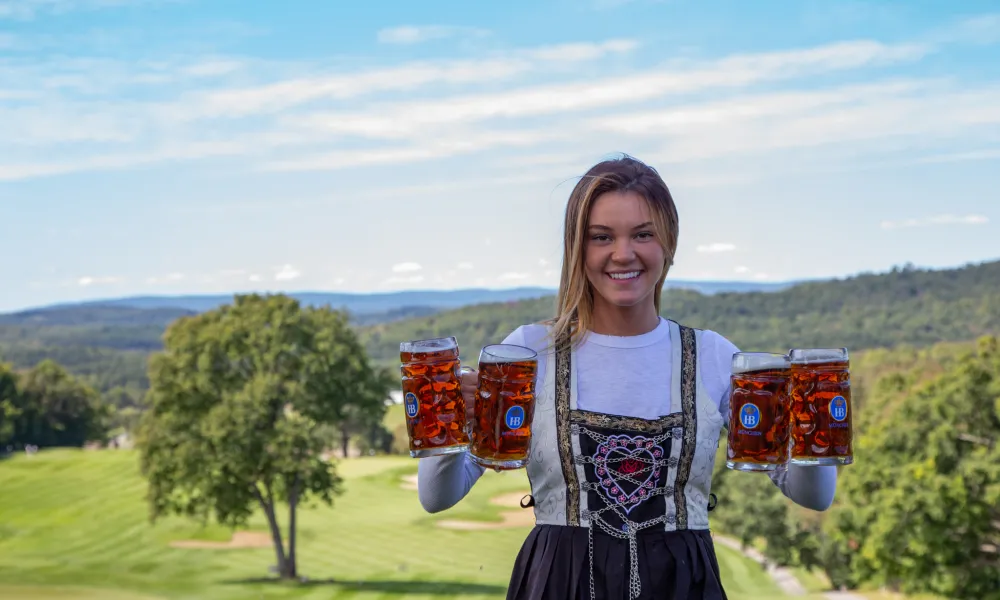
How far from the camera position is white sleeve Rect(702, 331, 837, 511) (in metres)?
2.74

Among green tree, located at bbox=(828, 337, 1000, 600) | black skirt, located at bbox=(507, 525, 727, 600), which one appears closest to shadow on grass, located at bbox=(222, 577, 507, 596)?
green tree, located at bbox=(828, 337, 1000, 600)

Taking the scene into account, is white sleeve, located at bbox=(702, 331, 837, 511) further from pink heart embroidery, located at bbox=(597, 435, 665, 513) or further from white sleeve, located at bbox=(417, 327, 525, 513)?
white sleeve, located at bbox=(417, 327, 525, 513)

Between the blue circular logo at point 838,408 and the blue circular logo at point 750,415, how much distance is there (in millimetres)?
196

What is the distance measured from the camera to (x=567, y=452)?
2.82 metres

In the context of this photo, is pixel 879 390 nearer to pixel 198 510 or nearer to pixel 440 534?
pixel 198 510

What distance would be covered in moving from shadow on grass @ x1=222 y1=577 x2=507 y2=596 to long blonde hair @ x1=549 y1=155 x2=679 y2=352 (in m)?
29.1

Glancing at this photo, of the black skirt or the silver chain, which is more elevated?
the silver chain

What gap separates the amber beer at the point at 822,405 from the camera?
269cm

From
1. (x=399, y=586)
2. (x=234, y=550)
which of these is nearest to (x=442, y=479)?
(x=399, y=586)

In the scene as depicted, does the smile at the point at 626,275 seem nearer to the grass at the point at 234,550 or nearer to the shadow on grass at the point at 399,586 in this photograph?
the grass at the point at 234,550

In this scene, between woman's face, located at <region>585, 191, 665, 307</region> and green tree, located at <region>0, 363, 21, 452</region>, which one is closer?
woman's face, located at <region>585, 191, 665, 307</region>

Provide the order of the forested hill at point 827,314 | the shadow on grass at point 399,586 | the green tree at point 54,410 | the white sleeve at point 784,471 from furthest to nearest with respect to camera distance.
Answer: the forested hill at point 827,314 < the green tree at point 54,410 < the shadow on grass at point 399,586 < the white sleeve at point 784,471

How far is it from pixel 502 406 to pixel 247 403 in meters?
26.2

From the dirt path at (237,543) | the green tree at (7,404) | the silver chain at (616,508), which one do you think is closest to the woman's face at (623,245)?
the silver chain at (616,508)
